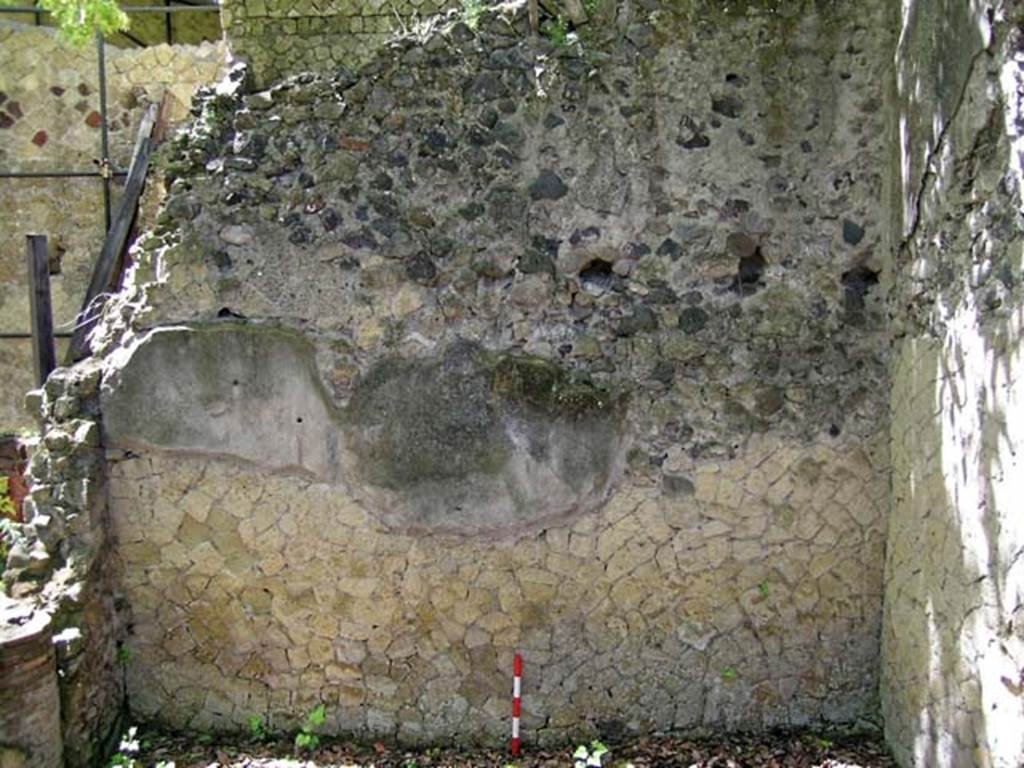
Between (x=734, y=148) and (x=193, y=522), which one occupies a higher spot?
(x=734, y=148)

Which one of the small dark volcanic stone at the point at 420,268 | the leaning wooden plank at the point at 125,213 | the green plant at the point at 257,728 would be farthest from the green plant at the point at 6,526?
the leaning wooden plank at the point at 125,213

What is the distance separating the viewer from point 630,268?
4922 mm

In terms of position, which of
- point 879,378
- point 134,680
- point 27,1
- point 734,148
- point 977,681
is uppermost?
point 27,1

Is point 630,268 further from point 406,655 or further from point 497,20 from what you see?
point 406,655

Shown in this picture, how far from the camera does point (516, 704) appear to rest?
4840 millimetres

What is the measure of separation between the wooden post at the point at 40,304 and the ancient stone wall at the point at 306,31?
63.5 inches

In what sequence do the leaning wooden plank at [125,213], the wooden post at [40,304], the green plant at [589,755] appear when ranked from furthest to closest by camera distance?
the leaning wooden plank at [125,213]
the wooden post at [40,304]
the green plant at [589,755]

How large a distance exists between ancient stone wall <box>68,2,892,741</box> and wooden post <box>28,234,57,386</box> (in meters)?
1.02

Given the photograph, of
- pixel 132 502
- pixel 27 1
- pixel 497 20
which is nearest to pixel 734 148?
pixel 497 20

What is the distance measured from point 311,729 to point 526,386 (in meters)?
2.05

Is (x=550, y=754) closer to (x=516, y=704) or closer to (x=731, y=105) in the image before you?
(x=516, y=704)

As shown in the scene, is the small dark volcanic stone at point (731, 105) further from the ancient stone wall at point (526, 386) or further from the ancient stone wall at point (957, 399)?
the ancient stone wall at point (957, 399)

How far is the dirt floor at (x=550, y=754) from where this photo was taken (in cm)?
466

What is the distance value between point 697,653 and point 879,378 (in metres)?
1.65
